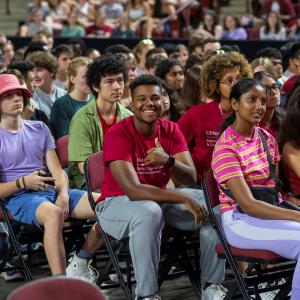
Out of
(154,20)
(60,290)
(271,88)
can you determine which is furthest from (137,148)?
(154,20)

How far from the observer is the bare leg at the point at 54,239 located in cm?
545

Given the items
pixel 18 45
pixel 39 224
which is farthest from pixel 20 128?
pixel 18 45

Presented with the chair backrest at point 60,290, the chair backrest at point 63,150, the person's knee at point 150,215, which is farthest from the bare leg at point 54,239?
the chair backrest at point 60,290

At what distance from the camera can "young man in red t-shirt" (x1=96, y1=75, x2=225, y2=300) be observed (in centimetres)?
517

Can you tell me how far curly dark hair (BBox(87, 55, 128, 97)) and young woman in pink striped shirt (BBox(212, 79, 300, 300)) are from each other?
141 centimetres

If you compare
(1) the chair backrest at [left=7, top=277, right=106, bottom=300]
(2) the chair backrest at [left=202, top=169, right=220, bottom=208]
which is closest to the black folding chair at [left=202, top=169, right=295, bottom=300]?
(2) the chair backrest at [left=202, top=169, right=220, bottom=208]

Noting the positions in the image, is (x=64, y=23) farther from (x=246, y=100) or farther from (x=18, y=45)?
(x=246, y=100)

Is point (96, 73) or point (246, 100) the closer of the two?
point (246, 100)

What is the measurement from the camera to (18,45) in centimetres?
1540

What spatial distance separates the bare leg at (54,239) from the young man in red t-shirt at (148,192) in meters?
0.24

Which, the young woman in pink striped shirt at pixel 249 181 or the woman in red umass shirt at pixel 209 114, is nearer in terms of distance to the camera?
the young woman in pink striped shirt at pixel 249 181

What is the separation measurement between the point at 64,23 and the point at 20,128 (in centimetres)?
1280

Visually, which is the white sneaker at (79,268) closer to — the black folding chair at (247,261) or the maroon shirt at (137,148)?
the maroon shirt at (137,148)

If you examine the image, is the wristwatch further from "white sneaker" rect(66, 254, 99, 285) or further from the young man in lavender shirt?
"white sneaker" rect(66, 254, 99, 285)
